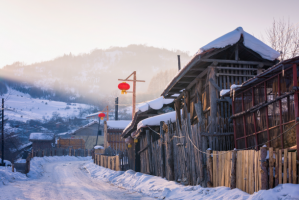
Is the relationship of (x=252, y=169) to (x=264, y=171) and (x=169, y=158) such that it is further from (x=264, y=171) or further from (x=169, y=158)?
(x=169, y=158)

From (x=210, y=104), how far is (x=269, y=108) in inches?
122

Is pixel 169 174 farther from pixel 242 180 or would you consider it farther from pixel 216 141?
pixel 242 180

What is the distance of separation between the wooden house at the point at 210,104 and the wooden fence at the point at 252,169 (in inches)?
34.2

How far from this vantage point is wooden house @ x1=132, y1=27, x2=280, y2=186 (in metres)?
9.55

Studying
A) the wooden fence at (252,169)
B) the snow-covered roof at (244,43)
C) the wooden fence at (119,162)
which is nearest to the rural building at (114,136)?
the wooden fence at (119,162)

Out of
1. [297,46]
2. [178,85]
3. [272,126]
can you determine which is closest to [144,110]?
[178,85]

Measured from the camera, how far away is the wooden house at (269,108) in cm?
673

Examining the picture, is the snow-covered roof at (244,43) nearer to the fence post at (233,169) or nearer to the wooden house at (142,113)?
the fence post at (233,169)

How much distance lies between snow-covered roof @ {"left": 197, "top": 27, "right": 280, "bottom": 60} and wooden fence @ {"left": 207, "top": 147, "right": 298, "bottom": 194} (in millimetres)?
4005

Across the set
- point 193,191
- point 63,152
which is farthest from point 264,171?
point 63,152

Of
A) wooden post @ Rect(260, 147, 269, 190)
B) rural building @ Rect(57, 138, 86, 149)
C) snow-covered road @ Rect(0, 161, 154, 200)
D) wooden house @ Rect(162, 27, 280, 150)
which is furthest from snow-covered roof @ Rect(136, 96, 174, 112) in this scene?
rural building @ Rect(57, 138, 86, 149)

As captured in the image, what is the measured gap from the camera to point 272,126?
302 inches

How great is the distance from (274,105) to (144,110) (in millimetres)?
9987

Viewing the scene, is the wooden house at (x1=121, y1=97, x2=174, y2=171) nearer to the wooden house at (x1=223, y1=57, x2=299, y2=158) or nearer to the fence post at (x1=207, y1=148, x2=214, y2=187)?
the wooden house at (x1=223, y1=57, x2=299, y2=158)
